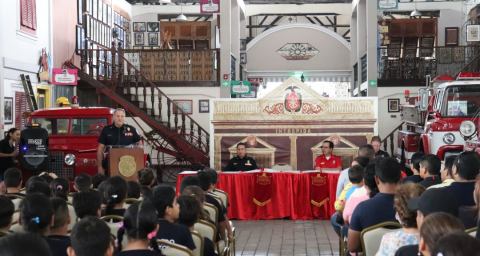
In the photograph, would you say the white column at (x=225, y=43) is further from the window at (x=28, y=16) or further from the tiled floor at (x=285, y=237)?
the tiled floor at (x=285, y=237)

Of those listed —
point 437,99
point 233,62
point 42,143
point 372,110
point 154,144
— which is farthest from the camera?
point 233,62

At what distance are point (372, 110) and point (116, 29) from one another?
47.5 ft

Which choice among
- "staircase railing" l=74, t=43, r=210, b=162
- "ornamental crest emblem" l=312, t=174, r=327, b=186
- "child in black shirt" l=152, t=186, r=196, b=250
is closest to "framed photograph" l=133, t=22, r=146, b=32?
"staircase railing" l=74, t=43, r=210, b=162

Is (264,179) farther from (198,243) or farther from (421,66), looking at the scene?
(421,66)

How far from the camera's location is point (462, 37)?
28.4m

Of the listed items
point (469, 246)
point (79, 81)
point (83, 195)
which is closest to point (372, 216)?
point (83, 195)

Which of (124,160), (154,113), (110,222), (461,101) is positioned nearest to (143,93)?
(154,113)

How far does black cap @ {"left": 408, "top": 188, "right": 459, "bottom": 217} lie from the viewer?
13.0 feet

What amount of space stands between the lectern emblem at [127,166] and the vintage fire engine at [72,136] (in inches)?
112

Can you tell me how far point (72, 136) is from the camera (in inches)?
567

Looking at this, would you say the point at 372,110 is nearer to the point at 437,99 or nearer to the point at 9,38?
the point at 437,99

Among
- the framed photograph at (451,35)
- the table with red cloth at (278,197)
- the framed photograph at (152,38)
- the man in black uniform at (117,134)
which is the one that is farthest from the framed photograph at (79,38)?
the framed photograph at (451,35)

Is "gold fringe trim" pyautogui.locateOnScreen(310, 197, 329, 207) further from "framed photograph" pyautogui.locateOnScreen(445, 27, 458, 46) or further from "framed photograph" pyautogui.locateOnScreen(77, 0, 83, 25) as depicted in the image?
"framed photograph" pyautogui.locateOnScreen(445, 27, 458, 46)

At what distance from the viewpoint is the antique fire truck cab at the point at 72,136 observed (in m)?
14.2
